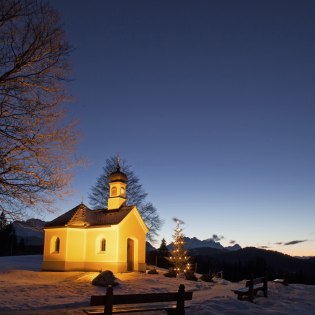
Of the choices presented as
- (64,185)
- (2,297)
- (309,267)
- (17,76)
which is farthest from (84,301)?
(309,267)

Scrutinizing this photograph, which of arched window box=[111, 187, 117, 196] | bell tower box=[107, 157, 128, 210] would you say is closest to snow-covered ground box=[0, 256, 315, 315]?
bell tower box=[107, 157, 128, 210]

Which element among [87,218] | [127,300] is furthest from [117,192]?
[127,300]

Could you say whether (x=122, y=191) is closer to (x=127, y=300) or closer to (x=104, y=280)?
(x=104, y=280)

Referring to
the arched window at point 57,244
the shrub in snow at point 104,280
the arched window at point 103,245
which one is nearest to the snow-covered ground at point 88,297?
the shrub in snow at point 104,280

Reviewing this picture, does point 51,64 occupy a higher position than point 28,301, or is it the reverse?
point 51,64

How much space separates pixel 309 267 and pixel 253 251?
38704 millimetres

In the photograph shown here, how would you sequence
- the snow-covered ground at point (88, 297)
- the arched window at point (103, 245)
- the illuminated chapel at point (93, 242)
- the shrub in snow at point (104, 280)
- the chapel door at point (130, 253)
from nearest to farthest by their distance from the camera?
the snow-covered ground at point (88, 297) → the shrub in snow at point (104, 280) → the illuminated chapel at point (93, 242) → the arched window at point (103, 245) → the chapel door at point (130, 253)

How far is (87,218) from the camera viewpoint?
→ 29.0 meters

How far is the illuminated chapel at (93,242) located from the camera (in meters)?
26.9

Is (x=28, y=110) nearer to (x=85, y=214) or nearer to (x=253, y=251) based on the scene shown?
(x=85, y=214)

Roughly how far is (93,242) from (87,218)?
7.25 feet

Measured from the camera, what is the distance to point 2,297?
14.0m

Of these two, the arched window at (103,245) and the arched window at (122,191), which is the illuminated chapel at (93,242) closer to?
the arched window at (103,245)

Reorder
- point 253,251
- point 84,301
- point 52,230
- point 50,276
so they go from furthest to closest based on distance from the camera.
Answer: point 253,251
point 52,230
point 50,276
point 84,301
